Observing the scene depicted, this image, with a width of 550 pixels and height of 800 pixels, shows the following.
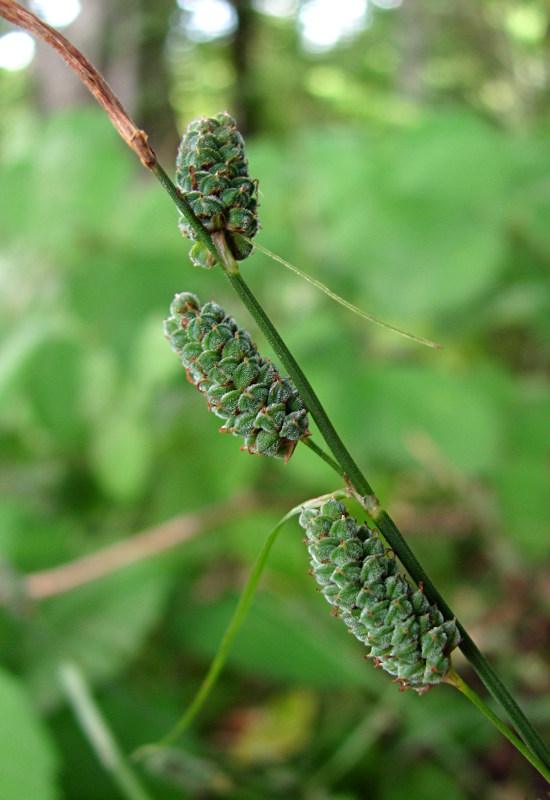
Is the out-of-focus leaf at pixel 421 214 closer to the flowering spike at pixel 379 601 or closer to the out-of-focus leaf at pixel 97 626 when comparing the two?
the out-of-focus leaf at pixel 97 626

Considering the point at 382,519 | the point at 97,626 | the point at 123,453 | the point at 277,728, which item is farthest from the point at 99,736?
the point at 382,519

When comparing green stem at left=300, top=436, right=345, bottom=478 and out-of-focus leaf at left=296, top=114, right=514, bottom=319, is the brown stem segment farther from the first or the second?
out-of-focus leaf at left=296, top=114, right=514, bottom=319

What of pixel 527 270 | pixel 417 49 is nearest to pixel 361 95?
pixel 417 49

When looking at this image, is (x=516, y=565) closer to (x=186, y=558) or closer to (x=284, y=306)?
(x=186, y=558)

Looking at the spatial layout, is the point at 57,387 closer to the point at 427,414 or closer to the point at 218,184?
the point at 427,414

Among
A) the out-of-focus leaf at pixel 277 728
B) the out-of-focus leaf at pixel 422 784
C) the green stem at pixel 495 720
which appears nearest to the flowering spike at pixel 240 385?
the green stem at pixel 495 720
